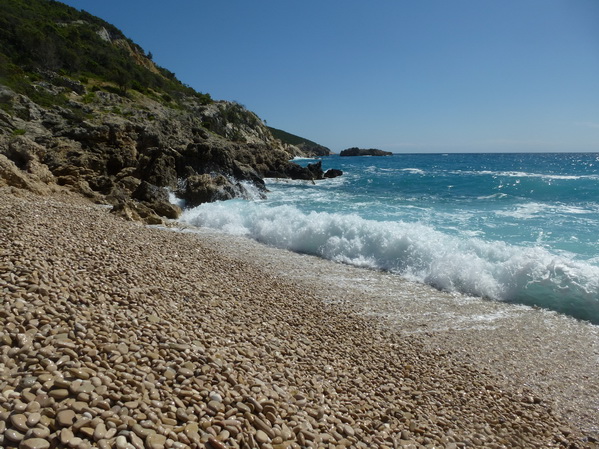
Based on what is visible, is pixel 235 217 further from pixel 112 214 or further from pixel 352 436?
pixel 352 436

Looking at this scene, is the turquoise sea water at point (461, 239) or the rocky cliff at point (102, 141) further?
the rocky cliff at point (102, 141)

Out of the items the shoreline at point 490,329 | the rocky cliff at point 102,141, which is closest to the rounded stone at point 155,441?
the shoreline at point 490,329

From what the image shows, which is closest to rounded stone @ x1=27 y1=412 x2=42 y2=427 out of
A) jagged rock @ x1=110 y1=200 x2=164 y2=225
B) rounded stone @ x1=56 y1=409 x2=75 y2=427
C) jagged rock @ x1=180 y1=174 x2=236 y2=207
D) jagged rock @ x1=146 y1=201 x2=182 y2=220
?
rounded stone @ x1=56 y1=409 x2=75 y2=427

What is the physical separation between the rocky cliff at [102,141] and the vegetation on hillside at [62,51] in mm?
201

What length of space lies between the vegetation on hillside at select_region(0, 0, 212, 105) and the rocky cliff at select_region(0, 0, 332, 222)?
20 centimetres

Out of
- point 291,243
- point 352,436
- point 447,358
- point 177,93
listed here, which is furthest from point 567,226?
point 177,93

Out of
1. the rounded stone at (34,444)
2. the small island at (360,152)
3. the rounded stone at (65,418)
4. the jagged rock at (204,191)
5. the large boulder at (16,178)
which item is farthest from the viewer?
the small island at (360,152)

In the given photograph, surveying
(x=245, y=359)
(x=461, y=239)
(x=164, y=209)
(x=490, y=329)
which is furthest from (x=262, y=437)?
(x=164, y=209)

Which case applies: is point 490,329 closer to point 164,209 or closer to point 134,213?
point 134,213

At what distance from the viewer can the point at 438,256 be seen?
10969 mm

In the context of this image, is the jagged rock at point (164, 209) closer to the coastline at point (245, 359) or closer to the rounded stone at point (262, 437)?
the coastline at point (245, 359)

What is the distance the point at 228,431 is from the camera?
3.48 meters

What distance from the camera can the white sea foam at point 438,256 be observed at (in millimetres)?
9289

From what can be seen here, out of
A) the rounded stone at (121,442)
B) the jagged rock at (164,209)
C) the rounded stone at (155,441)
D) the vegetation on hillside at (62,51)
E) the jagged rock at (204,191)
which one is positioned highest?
the vegetation on hillside at (62,51)
